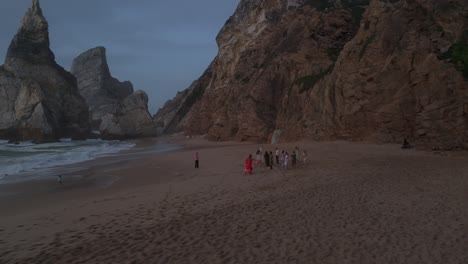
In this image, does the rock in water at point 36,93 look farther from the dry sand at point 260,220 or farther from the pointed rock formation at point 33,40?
the dry sand at point 260,220

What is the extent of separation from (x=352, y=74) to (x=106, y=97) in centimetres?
10113

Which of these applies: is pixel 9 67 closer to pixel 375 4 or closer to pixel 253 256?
pixel 375 4

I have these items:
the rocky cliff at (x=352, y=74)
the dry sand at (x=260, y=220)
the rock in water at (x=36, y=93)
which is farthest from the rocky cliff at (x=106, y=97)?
the dry sand at (x=260, y=220)

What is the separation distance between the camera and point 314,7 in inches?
1491

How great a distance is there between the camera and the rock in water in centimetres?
5972

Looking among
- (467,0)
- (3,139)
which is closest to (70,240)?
(467,0)

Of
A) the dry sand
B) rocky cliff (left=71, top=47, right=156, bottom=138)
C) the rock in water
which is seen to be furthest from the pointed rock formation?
the dry sand

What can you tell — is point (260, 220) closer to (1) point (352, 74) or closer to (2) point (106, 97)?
(1) point (352, 74)

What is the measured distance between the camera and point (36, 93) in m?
61.2

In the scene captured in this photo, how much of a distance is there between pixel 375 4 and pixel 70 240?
25.5 meters

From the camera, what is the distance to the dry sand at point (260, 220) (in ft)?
17.9

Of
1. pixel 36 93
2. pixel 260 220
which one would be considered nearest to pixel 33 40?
pixel 36 93

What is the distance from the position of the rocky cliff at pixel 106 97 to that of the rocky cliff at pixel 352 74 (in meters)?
34.1

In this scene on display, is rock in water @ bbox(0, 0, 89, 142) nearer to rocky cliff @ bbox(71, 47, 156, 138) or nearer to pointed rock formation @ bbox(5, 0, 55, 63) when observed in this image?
pointed rock formation @ bbox(5, 0, 55, 63)
